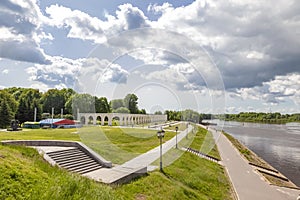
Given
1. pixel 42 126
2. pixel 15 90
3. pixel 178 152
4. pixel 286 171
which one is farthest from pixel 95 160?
pixel 15 90

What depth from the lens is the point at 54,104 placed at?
6638 centimetres

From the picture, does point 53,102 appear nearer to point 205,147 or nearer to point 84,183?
point 205,147

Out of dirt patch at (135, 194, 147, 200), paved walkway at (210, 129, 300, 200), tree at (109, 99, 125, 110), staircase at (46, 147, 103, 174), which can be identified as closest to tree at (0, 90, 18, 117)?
tree at (109, 99, 125, 110)

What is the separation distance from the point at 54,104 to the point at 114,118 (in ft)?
91.2

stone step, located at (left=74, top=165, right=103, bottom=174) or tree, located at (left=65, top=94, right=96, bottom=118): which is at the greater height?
tree, located at (left=65, top=94, right=96, bottom=118)

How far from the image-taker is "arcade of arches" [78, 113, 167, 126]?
132 feet

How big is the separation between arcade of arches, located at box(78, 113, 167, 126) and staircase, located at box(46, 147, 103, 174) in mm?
23538

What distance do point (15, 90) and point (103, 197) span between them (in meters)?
74.9

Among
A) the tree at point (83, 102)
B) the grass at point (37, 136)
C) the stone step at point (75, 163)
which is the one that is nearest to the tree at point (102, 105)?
the tree at point (83, 102)

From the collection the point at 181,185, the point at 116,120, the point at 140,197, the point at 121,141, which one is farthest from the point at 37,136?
the point at 116,120

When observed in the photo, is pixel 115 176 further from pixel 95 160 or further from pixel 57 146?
pixel 57 146

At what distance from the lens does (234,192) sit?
15.8 m

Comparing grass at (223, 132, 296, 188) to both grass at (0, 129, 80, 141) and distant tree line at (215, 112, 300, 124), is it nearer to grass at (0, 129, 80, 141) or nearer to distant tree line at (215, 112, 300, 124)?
grass at (0, 129, 80, 141)

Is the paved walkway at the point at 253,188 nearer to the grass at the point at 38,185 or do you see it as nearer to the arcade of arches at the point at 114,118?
the grass at the point at 38,185
